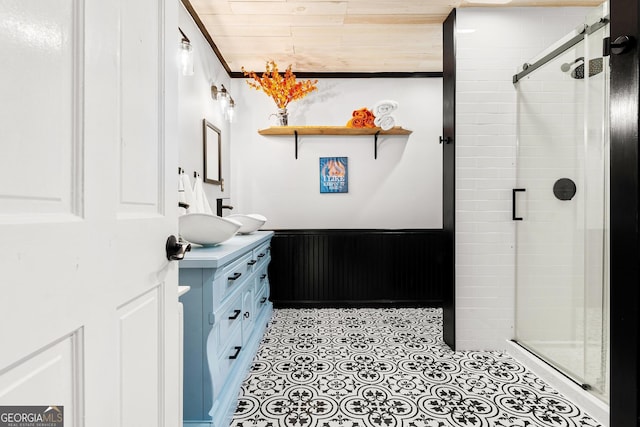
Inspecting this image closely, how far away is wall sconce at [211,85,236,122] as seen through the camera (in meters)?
3.12

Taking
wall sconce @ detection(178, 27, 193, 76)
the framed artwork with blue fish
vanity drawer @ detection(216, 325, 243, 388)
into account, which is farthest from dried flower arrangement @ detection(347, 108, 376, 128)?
vanity drawer @ detection(216, 325, 243, 388)

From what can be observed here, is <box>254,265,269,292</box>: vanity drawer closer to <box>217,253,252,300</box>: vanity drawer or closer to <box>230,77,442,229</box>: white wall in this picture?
<box>217,253,252,300</box>: vanity drawer

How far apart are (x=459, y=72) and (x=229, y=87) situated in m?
2.29

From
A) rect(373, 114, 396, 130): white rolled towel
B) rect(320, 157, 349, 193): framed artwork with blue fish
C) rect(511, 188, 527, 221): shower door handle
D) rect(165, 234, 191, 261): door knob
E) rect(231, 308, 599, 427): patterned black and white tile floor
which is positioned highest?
rect(373, 114, 396, 130): white rolled towel

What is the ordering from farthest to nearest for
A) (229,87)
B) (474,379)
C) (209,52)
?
(229,87), (209,52), (474,379)

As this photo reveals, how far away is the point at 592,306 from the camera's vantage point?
193cm

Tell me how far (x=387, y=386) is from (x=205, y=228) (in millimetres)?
1359

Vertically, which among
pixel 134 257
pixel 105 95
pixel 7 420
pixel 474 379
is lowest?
pixel 474 379

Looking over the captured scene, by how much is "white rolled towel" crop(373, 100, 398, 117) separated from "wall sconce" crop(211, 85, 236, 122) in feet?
4.69

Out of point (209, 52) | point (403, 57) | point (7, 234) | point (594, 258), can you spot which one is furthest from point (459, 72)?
point (7, 234)

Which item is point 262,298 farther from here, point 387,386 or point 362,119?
point 362,119

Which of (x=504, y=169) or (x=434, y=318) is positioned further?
(x=434, y=318)

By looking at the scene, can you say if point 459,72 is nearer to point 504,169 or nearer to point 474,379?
point 504,169

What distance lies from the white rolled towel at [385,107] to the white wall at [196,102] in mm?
1533
